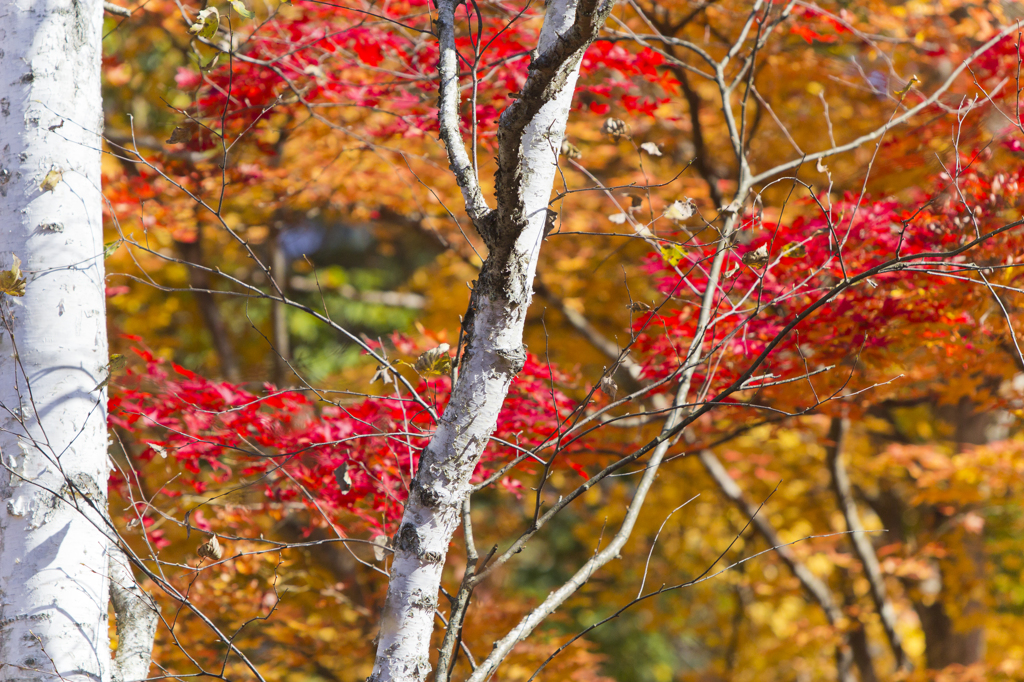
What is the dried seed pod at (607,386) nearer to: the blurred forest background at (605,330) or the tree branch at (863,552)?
the blurred forest background at (605,330)

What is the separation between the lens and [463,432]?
1.60 m

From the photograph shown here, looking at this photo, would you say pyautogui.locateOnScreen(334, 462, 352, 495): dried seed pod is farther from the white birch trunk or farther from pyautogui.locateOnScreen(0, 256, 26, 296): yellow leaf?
pyautogui.locateOnScreen(0, 256, 26, 296): yellow leaf

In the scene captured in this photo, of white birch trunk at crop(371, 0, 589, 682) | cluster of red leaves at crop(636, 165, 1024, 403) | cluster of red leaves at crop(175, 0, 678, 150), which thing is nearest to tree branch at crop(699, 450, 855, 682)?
cluster of red leaves at crop(636, 165, 1024, 403)

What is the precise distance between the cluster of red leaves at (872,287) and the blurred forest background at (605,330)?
0.07 ft

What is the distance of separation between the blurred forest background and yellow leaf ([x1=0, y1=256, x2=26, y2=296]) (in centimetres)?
28

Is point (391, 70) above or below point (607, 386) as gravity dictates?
above

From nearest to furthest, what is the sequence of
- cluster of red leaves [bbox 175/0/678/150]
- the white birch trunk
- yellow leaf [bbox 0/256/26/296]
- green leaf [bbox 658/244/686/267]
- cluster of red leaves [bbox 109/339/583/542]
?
the white birch trunk
yellow leaf [bbox 0/256/26/296]
green leaf [bbox 658/244/686/267]
cluster of red leaves [bbox 109/339/583/542]
cluster of red leaves [bbox 175/0/678/150]

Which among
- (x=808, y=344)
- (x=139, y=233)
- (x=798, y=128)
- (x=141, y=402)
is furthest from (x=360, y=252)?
(x=808, y=344)

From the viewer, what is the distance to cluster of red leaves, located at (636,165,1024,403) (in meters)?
2.44

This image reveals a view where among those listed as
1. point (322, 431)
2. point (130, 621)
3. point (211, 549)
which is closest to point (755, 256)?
point (322, 431)

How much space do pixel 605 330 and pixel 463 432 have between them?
430 cm

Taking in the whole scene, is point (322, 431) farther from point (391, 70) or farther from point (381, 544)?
point (391, 70)

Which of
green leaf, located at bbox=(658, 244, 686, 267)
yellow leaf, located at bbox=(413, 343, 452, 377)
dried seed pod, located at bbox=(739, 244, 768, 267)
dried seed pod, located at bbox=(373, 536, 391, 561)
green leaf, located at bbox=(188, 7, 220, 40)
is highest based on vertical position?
green leaf, located at bbox=(188, 7, 220, 40)

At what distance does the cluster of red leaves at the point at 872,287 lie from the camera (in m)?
2.44
